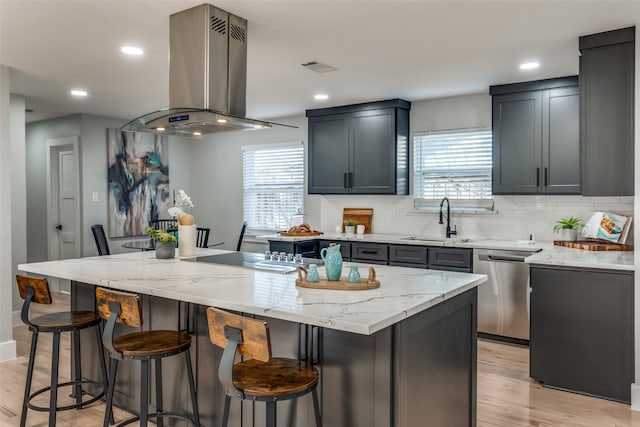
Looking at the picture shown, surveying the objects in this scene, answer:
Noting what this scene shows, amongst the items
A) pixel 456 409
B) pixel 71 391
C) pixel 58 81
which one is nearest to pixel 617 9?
pixel 456 409

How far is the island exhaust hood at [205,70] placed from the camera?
288 cm

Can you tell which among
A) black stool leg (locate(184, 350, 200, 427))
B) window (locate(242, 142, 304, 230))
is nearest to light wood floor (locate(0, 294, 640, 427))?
black stool leg (locate(184, 350, 200, 427))

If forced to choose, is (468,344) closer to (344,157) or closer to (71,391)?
(71,391)

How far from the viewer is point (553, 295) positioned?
3451mm

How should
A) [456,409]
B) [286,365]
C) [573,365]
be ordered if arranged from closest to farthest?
[286,365]
[456,409]
[573,365]

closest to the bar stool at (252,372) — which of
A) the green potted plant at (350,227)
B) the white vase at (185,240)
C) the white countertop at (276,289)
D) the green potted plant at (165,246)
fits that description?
the white countertop at (276,289)

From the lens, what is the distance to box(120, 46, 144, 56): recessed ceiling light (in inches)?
143

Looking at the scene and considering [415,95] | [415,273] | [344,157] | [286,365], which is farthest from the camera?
[344,157]

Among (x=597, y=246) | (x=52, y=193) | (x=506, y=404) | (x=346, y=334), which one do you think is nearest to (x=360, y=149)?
(x=597, y=246)

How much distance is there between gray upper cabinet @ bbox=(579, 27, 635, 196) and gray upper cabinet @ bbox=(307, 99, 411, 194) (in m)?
2.23

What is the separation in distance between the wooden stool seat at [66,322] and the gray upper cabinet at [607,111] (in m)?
3.35

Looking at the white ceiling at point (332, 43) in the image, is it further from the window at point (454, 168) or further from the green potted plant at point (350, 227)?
the green potted plant at point (350, 227)

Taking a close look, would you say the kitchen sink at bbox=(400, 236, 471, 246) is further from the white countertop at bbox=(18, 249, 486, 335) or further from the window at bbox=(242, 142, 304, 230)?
the white countertop at bbox=(18, 249, 486, 335)

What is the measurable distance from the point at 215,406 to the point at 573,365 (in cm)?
243
